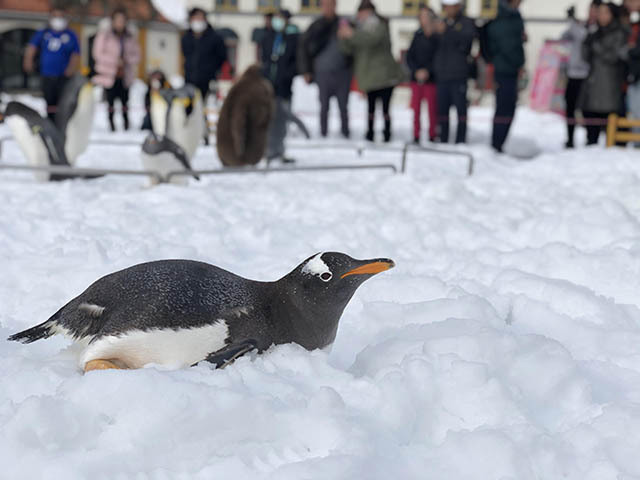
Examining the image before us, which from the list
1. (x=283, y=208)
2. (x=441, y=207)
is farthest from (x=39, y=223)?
(x=441, y=207)

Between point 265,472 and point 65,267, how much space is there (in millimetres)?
1774

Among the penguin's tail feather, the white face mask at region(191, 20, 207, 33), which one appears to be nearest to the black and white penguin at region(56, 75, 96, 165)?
the white face mask at region(191, 20, 207, 33)

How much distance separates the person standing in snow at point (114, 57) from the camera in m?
9.80

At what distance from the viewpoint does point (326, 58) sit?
908cm

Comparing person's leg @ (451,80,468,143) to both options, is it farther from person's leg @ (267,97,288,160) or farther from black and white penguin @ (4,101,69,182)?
black and white penguin @ (4,101,69,182)

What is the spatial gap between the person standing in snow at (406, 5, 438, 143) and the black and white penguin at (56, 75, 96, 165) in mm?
3804

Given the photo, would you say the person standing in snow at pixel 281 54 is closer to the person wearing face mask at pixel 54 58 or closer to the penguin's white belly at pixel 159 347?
the person wearing face mask at pixel 54 58

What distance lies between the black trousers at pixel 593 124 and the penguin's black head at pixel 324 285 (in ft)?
21.8

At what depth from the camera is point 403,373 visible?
5.48 feet

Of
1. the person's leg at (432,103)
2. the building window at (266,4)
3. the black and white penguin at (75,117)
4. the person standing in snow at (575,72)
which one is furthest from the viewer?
the building window at (266,4)

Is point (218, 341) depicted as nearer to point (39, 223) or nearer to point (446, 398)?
point (446, 398)

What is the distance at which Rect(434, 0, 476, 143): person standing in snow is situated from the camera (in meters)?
8.23

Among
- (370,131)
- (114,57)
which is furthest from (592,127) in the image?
(114,57)

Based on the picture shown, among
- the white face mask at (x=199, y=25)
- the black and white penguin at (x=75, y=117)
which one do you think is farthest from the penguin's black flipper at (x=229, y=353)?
the white face mask at (x=199, y=25)
